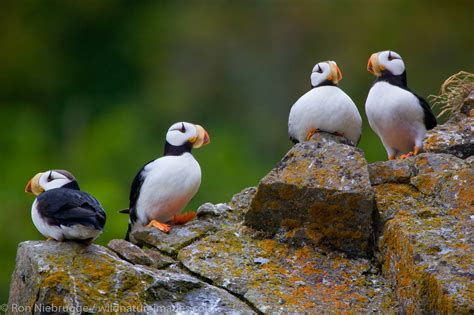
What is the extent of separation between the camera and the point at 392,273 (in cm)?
695

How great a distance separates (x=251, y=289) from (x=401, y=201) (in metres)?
1.05

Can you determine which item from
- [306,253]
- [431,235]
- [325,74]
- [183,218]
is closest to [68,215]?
[183,218]

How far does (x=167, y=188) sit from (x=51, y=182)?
0.71 meters

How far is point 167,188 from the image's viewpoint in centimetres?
802

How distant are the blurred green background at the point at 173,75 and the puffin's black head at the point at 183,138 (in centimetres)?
1013

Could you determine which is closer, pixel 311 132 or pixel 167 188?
pixel 167 188

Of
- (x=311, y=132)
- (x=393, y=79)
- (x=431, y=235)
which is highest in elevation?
(x=393, y=79)

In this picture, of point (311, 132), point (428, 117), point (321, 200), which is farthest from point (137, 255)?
point (428, 117)

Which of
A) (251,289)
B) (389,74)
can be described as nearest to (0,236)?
(389,74)

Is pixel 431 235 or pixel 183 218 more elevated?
pixel 431 235

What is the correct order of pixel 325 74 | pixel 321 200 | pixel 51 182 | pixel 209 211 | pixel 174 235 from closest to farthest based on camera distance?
1. pixel 321 200
2. pixel 174 235
3. pixel 51 182
4. pixel 209 211
5. pixel 325 74

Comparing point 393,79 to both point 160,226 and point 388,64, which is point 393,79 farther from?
point 160,226

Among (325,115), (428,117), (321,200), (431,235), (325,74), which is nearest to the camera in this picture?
(431,235)

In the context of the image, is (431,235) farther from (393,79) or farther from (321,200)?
(393,79)
